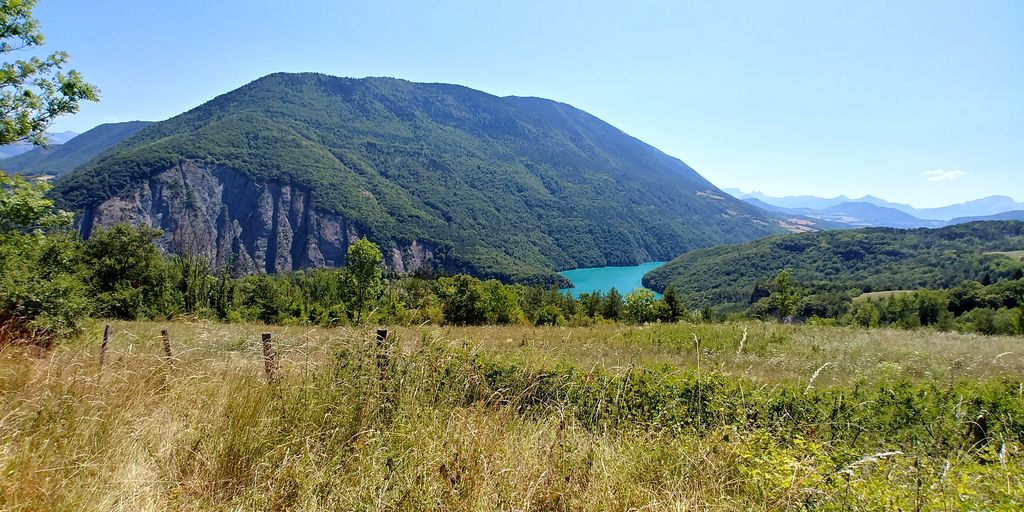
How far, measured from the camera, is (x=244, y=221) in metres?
145

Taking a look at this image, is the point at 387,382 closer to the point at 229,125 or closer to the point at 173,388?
the point at 173,388

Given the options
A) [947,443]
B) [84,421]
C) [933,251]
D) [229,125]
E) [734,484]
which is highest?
[229,125]

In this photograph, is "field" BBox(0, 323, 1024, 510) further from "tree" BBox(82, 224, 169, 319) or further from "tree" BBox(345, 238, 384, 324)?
"tree" BBox(345, 238, 384, 324)

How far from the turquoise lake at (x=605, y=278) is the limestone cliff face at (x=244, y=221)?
56.2 metres

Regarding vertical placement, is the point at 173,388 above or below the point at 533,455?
above

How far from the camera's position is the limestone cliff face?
127 meters

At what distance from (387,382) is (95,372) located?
7.18ft

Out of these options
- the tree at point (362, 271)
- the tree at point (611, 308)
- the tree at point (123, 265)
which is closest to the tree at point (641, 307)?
the tree at point (611, 308)

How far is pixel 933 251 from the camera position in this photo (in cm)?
11406

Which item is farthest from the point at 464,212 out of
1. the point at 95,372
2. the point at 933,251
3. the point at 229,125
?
the point at 95,372

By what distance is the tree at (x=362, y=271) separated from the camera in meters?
36.0

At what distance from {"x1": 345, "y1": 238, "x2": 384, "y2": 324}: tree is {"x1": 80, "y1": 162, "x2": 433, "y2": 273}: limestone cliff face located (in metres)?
103

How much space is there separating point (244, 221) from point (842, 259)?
193825 millimetres

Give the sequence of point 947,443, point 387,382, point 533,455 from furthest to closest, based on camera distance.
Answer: point 947,443, point 387,382, point 533,455
